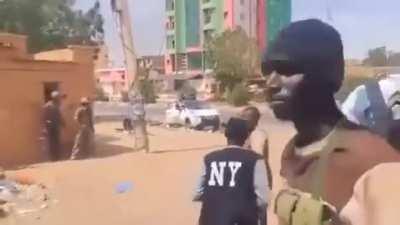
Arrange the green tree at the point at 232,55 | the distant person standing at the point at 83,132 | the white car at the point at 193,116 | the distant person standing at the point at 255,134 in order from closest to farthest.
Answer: the distant person standing at the point at 255,134, the distant person standing at the point at 83,132, the white car at the point at 193,116, the green tree at the point at 232,55

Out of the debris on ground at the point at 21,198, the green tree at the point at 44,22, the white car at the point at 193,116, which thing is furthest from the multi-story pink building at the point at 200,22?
the debris on ground at the point at 21,198

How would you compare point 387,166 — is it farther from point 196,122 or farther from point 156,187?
point 196,122

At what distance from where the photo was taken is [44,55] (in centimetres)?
1731

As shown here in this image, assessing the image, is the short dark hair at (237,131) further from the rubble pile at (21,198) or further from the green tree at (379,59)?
the rubble pile at (21,198)

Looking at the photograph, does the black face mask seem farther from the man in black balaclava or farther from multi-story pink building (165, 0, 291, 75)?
multi-story pink building (165, 0, 291, 75)

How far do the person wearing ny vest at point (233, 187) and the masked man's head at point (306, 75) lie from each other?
2103 millimetres

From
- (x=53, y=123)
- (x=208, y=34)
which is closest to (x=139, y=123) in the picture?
(x=53, y=123)

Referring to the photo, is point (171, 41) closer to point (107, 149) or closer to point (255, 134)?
point (107, 149)

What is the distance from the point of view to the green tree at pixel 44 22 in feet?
91.9

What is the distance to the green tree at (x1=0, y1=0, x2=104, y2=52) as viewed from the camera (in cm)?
2800

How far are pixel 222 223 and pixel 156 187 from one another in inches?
211

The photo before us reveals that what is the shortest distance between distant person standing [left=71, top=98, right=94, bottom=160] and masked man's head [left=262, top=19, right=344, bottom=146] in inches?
444

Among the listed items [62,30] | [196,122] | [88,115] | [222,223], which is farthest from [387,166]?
[62,30]

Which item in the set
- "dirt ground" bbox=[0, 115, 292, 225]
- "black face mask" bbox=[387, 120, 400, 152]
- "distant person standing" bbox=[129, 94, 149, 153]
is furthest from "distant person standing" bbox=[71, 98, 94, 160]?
"black face mask" bbox=[387, 120, 400, 152]
